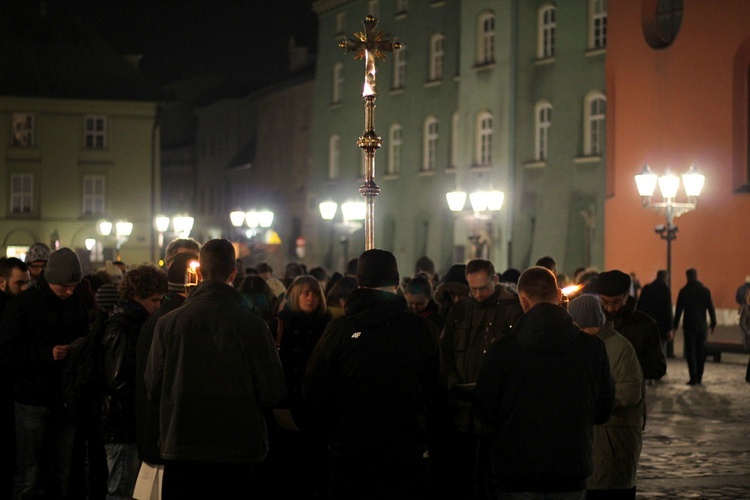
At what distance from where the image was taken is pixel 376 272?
24.1 feet

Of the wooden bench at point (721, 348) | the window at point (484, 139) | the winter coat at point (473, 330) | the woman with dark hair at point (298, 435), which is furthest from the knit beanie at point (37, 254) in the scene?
the window at point (484, 139)

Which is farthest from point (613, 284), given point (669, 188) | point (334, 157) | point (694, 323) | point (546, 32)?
point (334, 157)

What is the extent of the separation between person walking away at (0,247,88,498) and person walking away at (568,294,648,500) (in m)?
4.00

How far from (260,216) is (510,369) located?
27.4m

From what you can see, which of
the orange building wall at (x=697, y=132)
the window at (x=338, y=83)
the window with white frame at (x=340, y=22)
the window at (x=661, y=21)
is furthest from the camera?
the window at (x=338, y=83)

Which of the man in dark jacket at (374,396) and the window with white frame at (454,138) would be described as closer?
the man in dark jacket at (374,396)

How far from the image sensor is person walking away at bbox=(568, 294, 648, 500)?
8.49 meters

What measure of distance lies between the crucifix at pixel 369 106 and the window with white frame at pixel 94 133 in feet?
171

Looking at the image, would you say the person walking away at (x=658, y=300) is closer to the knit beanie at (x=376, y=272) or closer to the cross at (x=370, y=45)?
the cross at (x=370, y=45)

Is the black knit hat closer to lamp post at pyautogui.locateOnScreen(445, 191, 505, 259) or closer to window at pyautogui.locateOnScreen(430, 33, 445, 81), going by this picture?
lamp post at pyautogui.locateOnScreen(445, 191, 505, 259)

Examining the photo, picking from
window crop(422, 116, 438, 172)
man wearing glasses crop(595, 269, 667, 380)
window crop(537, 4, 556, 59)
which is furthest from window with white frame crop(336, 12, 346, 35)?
man wearing glasses crop(595, 269, 667, 380)

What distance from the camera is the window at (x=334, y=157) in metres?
61.5

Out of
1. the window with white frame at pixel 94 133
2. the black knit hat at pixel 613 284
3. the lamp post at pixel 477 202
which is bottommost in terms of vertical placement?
the black knit hat at pixel 613 284

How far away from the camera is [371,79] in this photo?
13.4 m
